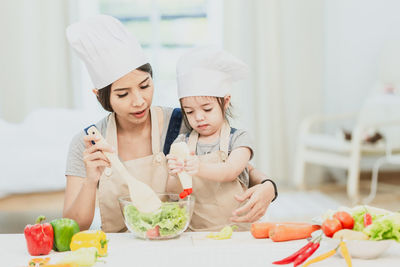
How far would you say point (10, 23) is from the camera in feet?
16.5

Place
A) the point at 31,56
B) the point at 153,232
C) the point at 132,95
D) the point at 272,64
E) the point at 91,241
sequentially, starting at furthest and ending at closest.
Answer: the point at 272,64
the point at 31,56
the point at 132,95
the point at 153,232
the point at 91,241

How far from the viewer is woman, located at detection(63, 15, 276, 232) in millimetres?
1466

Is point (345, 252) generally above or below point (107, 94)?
below

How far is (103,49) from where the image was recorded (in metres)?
1.47

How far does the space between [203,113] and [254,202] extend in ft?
0.95

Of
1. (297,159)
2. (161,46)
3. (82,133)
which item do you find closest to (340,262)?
(82,133)

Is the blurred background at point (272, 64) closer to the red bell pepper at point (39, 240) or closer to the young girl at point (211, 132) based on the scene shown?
the young girl at point (211, 132)

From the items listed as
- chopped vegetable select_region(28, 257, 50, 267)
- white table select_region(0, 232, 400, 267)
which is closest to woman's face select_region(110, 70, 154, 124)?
white table select_region(0, 232, 400, 267)

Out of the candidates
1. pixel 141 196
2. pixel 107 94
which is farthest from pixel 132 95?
pixel 141 196

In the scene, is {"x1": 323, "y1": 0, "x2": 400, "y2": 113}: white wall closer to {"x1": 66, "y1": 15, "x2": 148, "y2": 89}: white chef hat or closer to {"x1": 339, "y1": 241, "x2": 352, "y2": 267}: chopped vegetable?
{"x1": 66, "y1": 15, "x2": 148, "y2": 89}: white chef hat

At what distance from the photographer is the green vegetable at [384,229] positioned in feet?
3.84

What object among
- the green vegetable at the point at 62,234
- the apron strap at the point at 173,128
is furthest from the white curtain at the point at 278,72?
the green vegetable at the point at 62,234

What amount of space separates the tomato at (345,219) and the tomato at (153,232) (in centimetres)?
44

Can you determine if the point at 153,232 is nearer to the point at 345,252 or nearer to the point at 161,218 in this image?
the point at 161,218
